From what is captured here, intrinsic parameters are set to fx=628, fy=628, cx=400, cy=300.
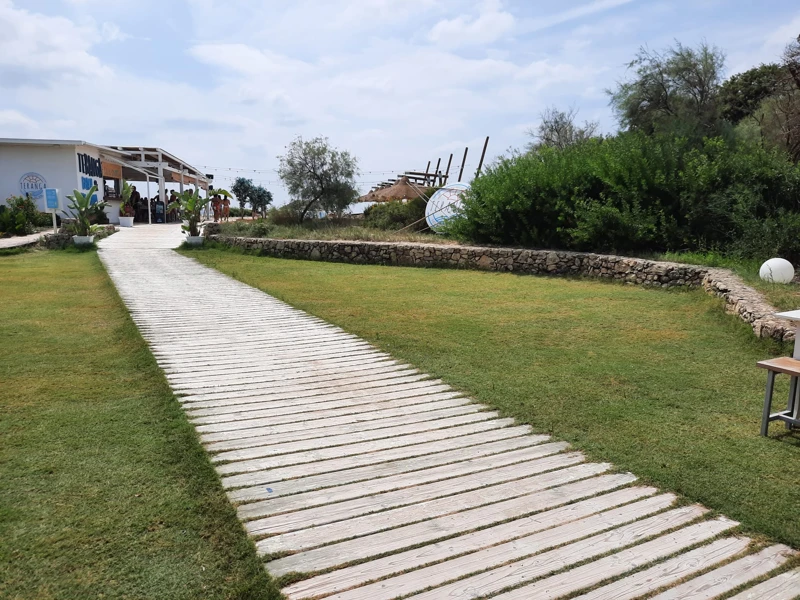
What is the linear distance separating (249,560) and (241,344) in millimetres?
4587

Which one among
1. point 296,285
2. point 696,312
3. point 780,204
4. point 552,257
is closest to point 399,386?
point 696,312

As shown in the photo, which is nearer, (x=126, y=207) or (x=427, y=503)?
(x=427, y=503)

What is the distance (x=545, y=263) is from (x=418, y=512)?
1182 centimetres

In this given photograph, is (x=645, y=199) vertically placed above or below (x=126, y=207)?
above

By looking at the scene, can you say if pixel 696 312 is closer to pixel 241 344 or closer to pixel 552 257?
pixel 552 257

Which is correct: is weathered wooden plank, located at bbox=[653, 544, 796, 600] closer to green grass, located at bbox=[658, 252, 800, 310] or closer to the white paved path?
the white paved path

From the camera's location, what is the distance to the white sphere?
10141mm

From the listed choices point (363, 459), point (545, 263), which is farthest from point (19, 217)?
point (363, 459)

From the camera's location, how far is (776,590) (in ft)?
9.14

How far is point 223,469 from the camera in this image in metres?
3.95

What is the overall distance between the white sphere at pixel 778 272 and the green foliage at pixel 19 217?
80.3ft

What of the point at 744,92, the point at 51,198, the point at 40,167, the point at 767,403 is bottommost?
the point at 767,403

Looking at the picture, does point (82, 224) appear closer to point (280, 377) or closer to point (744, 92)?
point (280, 377)

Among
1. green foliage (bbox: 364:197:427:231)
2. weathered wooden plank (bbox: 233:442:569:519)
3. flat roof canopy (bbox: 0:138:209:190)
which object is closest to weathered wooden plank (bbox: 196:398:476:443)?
weathered wooden plank (bbox: 233:442:569:519)
